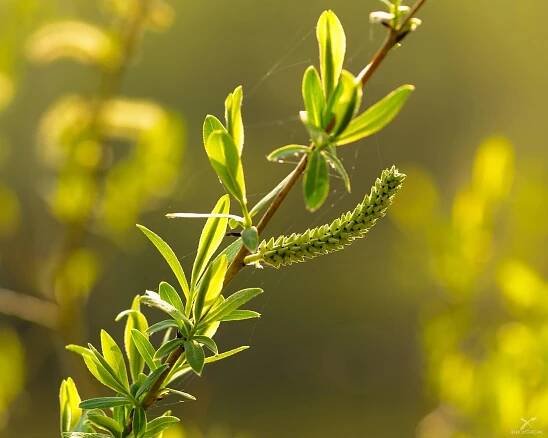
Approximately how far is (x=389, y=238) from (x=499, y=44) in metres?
0.49

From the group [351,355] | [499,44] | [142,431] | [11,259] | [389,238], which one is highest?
[499,44]

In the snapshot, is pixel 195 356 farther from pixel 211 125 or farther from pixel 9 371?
pixel 9 371

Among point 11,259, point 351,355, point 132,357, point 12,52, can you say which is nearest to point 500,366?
point 132,357

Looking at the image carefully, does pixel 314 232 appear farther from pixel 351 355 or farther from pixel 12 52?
pixel 351 355

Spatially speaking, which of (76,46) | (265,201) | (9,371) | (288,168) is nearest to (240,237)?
(265,201)

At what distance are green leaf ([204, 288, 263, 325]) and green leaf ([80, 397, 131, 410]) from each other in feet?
0.12

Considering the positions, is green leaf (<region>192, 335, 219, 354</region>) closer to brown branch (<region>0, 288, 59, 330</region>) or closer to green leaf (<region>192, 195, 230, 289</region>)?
green leaf (<region>192, 195, 230, 289</region>)

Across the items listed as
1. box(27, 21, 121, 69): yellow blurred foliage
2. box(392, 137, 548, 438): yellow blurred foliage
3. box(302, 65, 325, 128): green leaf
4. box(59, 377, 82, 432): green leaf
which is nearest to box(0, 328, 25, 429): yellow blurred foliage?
box(27, 21, 121, 69): yellow blurred foliage

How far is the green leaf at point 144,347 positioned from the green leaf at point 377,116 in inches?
3.3

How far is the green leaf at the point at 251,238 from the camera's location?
22 cm

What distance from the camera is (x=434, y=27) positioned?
1790 mm

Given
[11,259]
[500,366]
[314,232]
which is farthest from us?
[11,259]

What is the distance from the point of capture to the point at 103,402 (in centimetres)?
25

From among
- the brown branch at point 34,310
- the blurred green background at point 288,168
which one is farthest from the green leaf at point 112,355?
the blurred green background at point 288,168
